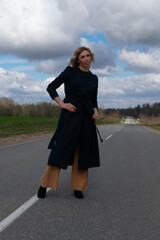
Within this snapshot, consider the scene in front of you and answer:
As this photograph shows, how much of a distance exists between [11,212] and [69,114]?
4.72 feet

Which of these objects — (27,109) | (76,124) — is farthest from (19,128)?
(27,109)

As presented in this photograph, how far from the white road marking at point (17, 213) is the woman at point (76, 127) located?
0.47 feet

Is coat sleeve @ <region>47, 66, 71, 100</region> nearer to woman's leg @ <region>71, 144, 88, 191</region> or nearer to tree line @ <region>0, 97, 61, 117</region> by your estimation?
woman's leg @ <region>71, 144, 88, 191</region>

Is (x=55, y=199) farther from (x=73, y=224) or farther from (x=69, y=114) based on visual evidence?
(x=69, y=114)

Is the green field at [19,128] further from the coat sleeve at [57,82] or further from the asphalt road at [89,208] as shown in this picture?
the coat sleeve at [57,82]

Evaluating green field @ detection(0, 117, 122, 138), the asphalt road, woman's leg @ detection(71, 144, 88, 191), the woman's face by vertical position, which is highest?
the woman's face

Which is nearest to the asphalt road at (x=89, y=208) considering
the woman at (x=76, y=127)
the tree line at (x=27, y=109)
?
the woman at (x=76, y=127)

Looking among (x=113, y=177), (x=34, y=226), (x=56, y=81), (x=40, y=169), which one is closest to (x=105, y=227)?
(x=34, y=226)

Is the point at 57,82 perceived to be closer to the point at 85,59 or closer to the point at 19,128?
the point at 85,59

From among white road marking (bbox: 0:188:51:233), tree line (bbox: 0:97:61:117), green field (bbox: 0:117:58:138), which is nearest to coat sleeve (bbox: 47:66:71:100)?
white road marking (bbox: 0:188:51:233)

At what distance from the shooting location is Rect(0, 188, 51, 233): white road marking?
2.88 meters

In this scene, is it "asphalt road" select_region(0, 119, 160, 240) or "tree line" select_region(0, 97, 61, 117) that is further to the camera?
"tree line" select_region(0, 97, 61, 117)

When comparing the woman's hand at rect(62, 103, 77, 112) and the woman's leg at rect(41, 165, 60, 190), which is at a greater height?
the woman's hand at rect(62, 103, 77, 112)

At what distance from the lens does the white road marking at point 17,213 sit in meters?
2.88
